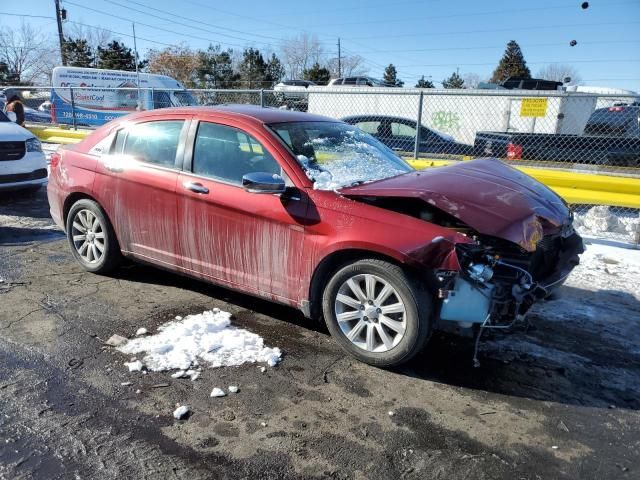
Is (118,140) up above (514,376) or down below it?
above

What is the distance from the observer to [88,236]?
4.93 meters

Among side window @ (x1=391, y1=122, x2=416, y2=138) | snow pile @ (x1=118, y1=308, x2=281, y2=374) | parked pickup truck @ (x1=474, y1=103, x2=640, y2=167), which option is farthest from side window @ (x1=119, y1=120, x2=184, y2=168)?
parked pickup truck @ (x1=474, y1=103, x2=640, y2=167)

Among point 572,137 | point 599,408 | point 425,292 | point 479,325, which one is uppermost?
point 572,137

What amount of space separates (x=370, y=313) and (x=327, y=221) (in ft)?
2.24

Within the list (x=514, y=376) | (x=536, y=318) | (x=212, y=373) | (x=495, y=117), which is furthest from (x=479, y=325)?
(x=495, y=117)

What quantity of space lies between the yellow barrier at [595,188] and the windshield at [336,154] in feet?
8.96

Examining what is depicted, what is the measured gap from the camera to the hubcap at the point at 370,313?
3.31 metres

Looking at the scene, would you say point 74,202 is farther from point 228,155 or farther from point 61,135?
point 61,135

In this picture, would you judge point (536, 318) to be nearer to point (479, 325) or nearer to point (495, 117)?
point (479, 325)

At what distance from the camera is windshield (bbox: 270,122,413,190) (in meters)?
3.76

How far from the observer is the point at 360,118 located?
1104 centimetres

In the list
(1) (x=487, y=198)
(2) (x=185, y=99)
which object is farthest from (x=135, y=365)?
(2) (x=185, y=99)

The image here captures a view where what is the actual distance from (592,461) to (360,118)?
9.27 meters

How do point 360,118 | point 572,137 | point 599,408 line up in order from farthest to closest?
point 360,118
point 572,137
point 599,408
